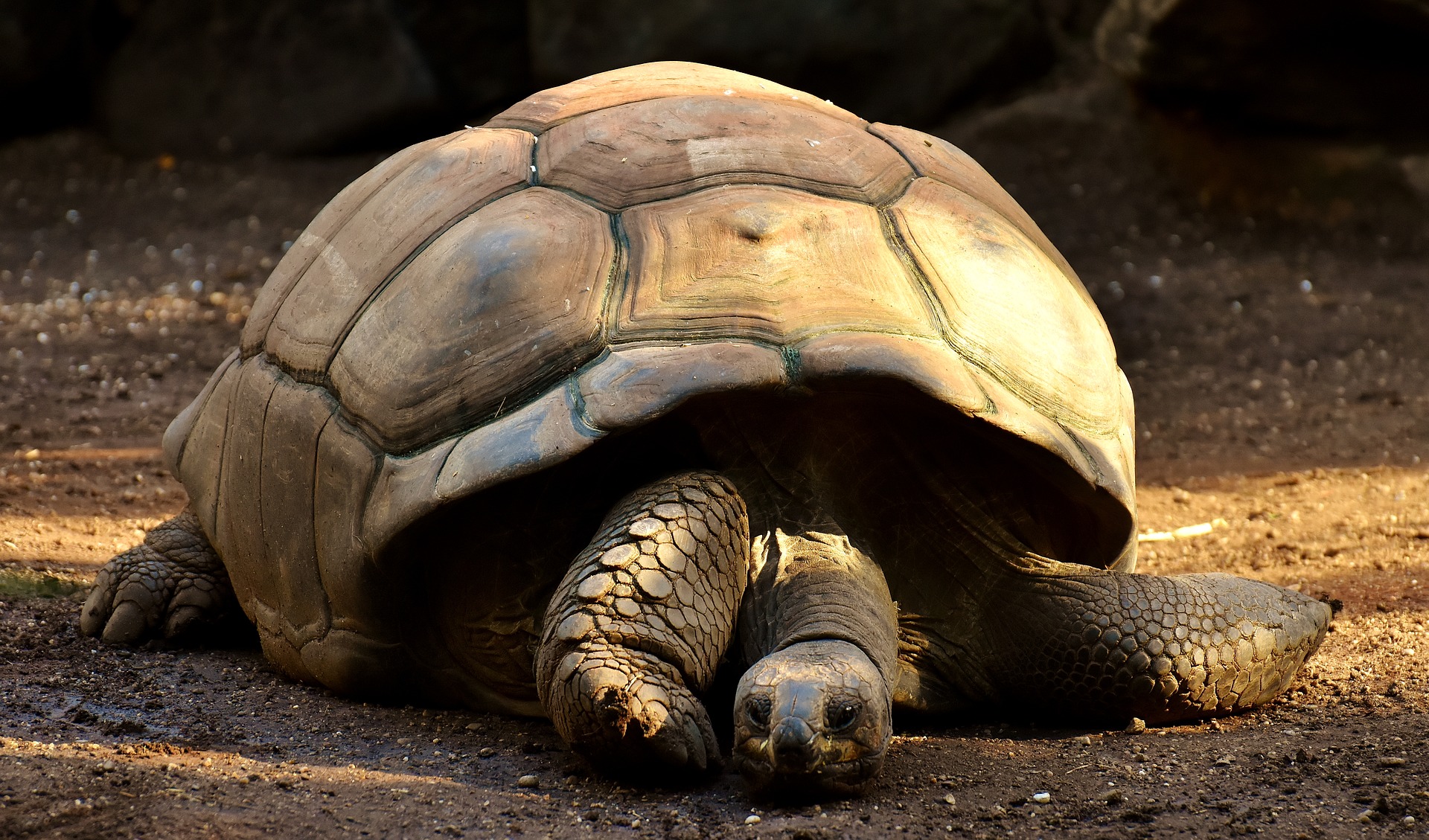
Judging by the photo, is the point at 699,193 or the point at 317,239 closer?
the point at 699,193

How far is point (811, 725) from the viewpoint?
205cm

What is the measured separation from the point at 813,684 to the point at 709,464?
530mm

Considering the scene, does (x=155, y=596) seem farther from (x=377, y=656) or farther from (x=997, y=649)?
(x=997, y=649)

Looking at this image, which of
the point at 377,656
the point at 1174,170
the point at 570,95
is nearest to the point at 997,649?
the point at 377,656

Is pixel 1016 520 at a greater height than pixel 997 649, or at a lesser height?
greater

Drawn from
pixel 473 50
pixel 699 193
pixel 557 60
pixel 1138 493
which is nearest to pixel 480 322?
pixel 699 193

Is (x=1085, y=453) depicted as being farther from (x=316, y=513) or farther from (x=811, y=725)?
(x=316, y=513)

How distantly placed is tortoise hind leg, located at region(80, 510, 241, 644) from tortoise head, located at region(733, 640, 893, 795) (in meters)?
1.65

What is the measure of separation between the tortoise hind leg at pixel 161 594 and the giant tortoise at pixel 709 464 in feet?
1.15

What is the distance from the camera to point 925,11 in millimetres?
8289

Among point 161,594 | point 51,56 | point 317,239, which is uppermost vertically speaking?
point 51,56

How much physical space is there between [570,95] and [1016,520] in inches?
51.9

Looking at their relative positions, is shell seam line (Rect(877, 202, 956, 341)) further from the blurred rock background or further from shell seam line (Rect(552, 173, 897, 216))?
the blurred rock background

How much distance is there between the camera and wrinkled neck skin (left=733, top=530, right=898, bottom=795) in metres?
2.06
